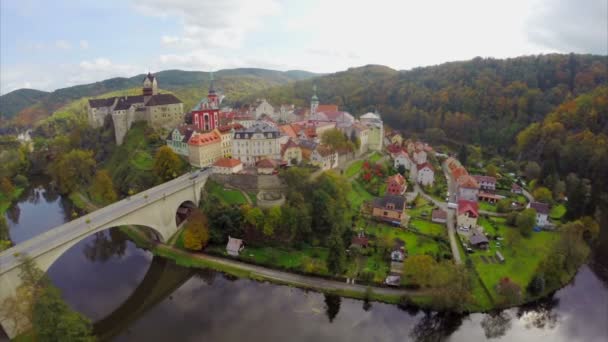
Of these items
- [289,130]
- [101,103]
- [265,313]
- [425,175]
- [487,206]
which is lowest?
[265,313]

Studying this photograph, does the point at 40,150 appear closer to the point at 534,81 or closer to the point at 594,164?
the point at 594,164

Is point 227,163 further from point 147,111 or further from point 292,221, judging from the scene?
point 147,111

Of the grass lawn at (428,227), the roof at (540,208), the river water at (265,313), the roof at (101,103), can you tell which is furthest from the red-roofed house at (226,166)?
the roof at (540,208)

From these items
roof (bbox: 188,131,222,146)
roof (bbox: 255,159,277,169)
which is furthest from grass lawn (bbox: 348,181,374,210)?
roof (bbox: 188,131,222,146)

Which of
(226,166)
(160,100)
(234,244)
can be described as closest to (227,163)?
(226,166)

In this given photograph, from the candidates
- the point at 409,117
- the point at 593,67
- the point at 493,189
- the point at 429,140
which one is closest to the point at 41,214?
the point at 493,189
